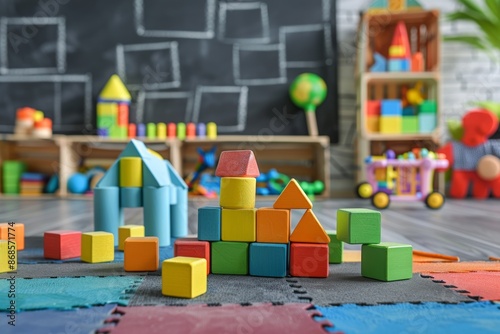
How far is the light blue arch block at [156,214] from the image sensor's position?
53.6 inches

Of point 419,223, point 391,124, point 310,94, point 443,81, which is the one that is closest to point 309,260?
point 419,223

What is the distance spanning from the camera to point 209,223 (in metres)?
1.03

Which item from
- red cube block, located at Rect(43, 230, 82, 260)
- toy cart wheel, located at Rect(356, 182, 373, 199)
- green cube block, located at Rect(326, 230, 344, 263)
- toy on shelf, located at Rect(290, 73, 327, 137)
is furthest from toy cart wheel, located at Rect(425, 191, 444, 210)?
red cube block, located at Rect(43, 230, 82, 260)

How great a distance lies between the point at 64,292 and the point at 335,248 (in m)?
0.59

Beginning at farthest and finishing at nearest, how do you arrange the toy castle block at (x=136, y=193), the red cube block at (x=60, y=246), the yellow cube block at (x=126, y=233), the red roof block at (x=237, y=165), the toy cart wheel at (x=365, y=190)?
the toy cart wheel at (x=365, y=190)
the toy castle block at (x=136, y=193)
the yellow cube block at (x=126, y=233)
the red cube block at (x=60, y=246)
the red roof block at (x=237, y=165)

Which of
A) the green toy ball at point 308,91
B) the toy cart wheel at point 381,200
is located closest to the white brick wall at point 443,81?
the green toy ball at point 308,91

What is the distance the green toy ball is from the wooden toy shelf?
26 centimetres

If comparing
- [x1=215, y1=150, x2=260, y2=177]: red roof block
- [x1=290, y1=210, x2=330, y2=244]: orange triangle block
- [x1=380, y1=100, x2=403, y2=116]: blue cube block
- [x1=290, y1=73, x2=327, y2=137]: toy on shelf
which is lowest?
[x1=290, y1=210, x2=330, y2=244]: orange triangle block

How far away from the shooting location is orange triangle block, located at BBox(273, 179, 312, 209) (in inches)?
39.8

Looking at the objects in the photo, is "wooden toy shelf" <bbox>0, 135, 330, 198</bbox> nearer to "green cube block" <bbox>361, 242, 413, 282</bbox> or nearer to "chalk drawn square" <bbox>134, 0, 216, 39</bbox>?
"chalk drawn square" <bbox>134, 0, 216, 39</bbox>

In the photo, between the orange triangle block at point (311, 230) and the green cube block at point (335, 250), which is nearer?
the orange triangle block at point (311, 230)

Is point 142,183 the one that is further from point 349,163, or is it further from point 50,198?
point 349,163

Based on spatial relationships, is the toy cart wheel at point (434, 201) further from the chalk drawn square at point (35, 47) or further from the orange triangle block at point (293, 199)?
the chalk drawn square at point (35, 47)

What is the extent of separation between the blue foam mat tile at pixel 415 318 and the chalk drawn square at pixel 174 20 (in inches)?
→ 123
